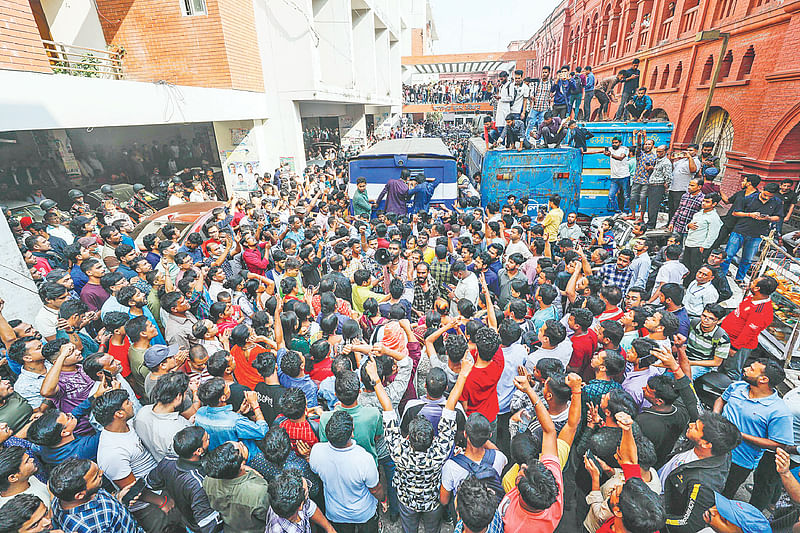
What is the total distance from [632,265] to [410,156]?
5410mm

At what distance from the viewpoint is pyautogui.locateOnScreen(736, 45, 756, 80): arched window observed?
10077 mm

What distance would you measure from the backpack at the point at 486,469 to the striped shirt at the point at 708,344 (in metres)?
2.46

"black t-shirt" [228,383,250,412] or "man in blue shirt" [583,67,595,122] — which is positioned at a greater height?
"man in blue shirt" [583,67,595,122]

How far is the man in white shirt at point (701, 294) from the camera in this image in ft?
12.3

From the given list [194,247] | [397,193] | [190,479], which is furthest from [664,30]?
[190,479]

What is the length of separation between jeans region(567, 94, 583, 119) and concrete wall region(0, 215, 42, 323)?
11.8 m

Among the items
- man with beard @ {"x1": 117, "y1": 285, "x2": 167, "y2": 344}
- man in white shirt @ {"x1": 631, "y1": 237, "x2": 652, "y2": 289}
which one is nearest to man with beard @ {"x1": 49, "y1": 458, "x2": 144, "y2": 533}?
man with beard @ {"x1": 117, "y1": 285, "x2": 167, "y2": 344}

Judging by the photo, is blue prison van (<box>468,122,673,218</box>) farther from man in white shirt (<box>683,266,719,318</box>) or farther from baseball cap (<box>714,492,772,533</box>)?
baseball cap (<box>714,492,772,533</box>)

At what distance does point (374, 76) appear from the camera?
19.5 meters

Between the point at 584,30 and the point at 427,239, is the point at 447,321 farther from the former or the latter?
the point at 584,30

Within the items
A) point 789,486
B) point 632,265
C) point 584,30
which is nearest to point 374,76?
point 584,30

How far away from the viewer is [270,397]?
8.77 ft

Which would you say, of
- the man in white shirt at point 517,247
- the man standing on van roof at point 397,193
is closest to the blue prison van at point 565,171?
the man standing on van roof at point 397,193

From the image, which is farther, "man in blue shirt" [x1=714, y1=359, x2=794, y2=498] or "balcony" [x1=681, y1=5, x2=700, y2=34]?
"balcony" [x1=681, y1=5, x2=700, y2=34]
